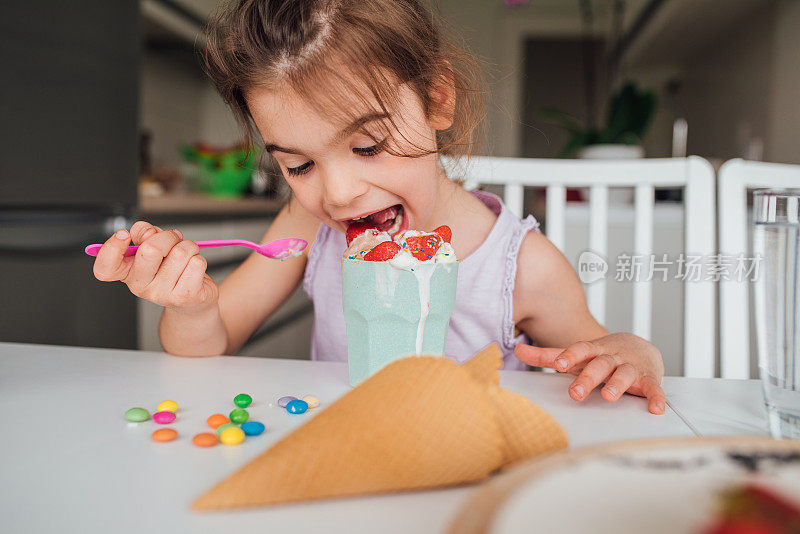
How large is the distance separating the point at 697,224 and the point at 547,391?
568mm

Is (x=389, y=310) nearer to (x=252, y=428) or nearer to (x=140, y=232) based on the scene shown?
(x=252, y=428)

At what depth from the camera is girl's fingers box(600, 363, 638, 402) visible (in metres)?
0.56

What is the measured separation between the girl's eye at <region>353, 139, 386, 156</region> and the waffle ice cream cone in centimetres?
35

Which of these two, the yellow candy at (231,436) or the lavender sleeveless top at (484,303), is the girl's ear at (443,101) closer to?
the lavender sleeveless top at (484,303)

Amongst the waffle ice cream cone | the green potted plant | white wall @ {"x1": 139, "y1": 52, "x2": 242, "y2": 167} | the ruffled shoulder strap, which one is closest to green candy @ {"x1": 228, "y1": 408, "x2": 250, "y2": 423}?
the waffle ice cream cone

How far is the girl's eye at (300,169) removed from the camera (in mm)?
729

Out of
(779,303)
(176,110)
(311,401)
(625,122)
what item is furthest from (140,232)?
(176,110)

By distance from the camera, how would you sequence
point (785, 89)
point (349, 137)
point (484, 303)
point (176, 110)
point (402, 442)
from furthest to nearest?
point (176, 110), point (785, 89), point (484, 303), point (349, 137), point (402, 442)

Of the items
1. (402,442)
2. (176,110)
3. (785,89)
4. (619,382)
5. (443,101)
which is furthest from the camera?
(176,110)

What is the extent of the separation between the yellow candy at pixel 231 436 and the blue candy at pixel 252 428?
13 millimetres

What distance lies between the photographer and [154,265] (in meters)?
0.65

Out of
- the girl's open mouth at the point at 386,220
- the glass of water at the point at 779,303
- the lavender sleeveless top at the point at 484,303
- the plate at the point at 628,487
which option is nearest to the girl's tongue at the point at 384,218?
the girl's open mouth at the point at 386,220

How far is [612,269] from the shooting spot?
1484mm

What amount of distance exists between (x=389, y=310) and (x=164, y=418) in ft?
0.70
